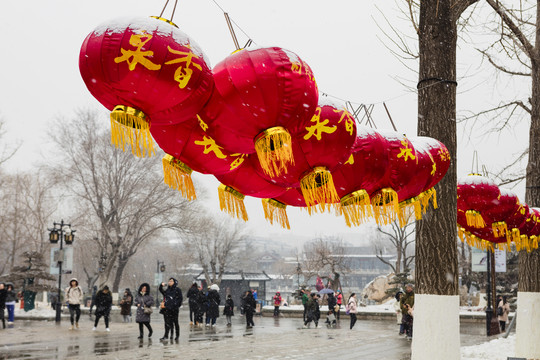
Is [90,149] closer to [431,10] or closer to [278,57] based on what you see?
[431,10]

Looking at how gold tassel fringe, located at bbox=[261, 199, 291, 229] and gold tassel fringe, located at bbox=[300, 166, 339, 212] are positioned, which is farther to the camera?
gold tassel fringe, located at bbox=[261, 199, 291, 229]

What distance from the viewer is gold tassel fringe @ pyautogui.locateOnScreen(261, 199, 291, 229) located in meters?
5.11

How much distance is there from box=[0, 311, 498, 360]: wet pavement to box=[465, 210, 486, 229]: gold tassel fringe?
6206 millimetres

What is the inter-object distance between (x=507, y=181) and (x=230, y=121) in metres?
11.9

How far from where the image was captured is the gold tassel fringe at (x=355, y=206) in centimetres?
491

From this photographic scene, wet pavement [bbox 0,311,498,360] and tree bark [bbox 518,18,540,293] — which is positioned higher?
tree bark [bbox 518,18,540,293]

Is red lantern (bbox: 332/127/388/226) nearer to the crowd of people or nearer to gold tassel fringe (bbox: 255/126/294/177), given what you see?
gold tassel fringe (bbox: 255/126/294/177)

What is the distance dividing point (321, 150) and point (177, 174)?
112cm

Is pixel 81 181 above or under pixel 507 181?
above

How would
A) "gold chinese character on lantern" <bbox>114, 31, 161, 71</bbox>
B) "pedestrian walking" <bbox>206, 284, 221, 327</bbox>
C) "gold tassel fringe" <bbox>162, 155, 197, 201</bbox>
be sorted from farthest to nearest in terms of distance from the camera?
"pedestrian walking" <bbox>206, 284, 221, 327</bbox> < "gold tassel fringe" <bbox>162, 155, 197, 201</bbox> < "gold chinese character on lantern" <bbox>114, 31, 161, 71</bbox>

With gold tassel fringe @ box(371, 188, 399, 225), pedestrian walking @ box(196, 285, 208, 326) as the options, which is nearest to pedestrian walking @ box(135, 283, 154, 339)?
pedestrian walking @ box(196, 285, 208, 326)

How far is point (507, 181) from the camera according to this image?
1358 cm

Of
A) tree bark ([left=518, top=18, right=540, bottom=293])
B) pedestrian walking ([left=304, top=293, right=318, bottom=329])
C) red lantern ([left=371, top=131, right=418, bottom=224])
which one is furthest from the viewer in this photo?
pedestrian walking ([left=304, top=293, right=318, bottom=329])

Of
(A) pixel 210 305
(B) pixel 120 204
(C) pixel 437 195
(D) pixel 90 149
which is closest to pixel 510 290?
(A) pixel 210 305
